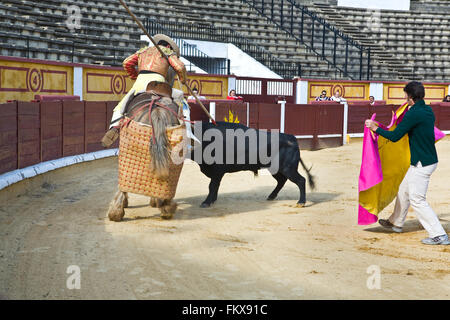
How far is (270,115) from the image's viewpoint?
12688 mm

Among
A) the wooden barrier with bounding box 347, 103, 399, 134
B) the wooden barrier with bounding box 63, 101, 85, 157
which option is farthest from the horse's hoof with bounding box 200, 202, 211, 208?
the wooden barrier with bounding box 347, 103, 399, 134

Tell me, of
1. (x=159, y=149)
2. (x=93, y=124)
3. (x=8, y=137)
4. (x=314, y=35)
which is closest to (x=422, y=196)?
(x=159, y=149)

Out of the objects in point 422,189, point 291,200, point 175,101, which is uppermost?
point 175,101

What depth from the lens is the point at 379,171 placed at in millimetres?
5016

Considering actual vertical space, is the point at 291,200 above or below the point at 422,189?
below

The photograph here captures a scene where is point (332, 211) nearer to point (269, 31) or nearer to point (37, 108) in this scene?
point (37, 108)

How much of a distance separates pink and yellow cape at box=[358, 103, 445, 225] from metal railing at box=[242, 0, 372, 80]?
14.8m

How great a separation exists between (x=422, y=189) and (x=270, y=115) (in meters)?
8.22

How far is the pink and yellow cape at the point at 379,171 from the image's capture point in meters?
5.02

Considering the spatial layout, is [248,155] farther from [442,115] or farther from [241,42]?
[241,42]

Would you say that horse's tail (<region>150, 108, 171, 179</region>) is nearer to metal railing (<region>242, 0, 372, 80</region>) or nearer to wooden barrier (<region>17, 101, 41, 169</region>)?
wooden barrier (<region>17, 101, 41, 169</region>)

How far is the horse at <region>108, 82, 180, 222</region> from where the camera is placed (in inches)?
197
